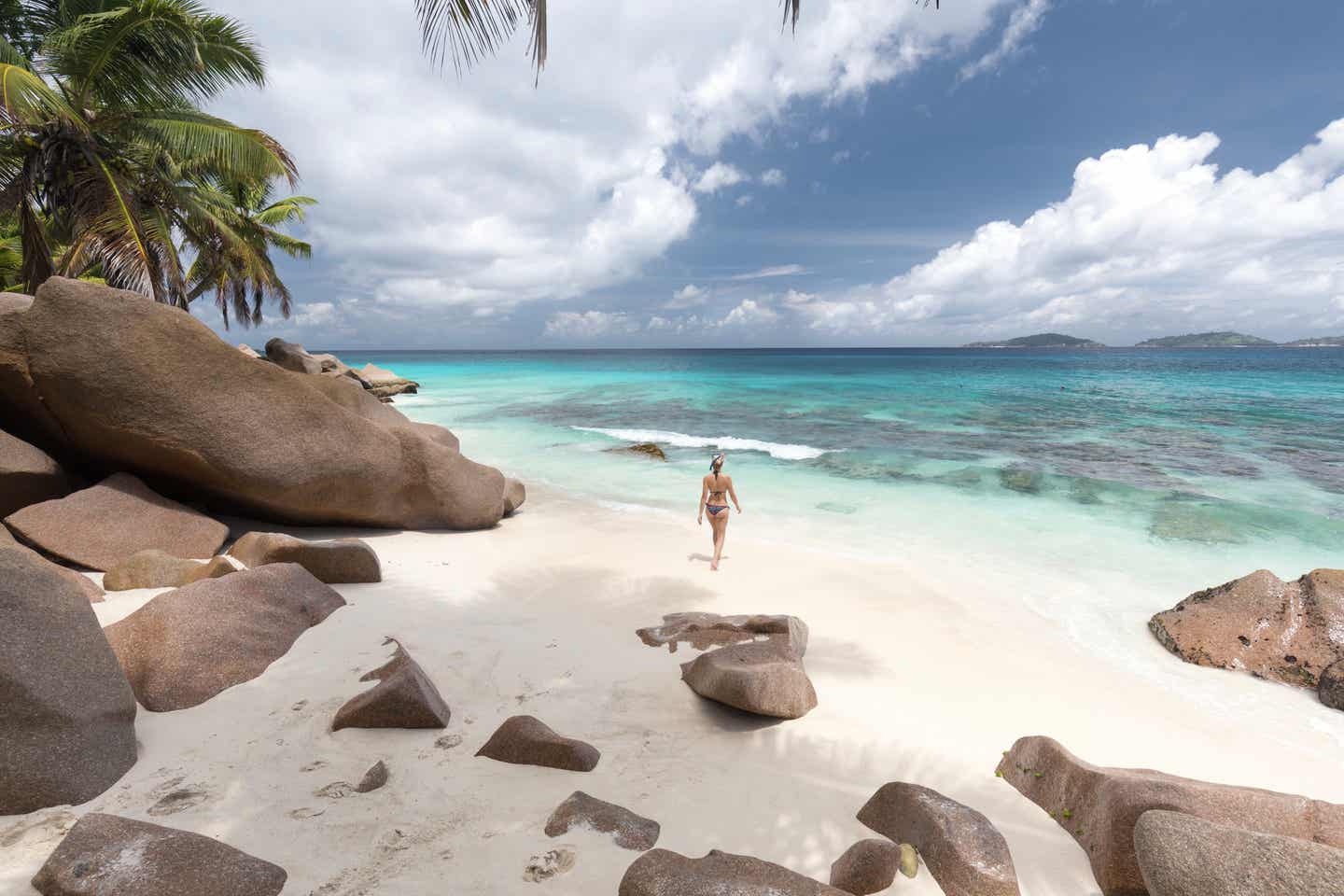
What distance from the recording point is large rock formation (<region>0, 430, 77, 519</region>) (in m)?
5.65

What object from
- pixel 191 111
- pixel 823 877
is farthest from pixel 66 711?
pixel 191 111

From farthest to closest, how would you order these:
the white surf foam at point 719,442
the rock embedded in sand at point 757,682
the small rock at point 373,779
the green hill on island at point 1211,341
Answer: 1. the green hill on island at point 1211,341
2. the white surf foam at point 719,442
3. the rock embedded in sand at point 757,682
4. the small rock at point 373,779

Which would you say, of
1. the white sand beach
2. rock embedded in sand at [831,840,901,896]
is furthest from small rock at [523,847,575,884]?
rock embedded in sand at [831,840,901,896]

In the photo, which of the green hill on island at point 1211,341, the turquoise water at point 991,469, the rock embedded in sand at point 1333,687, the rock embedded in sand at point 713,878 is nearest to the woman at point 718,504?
the turquoise water at point 991,469

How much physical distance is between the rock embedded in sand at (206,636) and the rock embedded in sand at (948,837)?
3839 millimetres

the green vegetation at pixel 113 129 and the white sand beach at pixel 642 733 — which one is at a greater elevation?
the green vegetation at pixel 113 129

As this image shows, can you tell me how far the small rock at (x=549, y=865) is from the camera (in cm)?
244

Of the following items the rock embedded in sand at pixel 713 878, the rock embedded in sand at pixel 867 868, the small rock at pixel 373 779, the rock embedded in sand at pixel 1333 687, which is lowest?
the rock embedded in sand at pixel 1333 687

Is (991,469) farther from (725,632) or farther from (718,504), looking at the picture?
(725,632)

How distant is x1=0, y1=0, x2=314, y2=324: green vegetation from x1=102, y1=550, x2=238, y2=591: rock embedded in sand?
31.6 feet

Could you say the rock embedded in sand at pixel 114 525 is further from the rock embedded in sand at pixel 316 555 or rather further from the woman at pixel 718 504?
the woman at pixel 718 504

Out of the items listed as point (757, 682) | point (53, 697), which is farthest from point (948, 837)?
point (53, 697)

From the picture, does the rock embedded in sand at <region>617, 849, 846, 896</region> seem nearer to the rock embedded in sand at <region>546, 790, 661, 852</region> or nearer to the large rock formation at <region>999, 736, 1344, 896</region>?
the rock embedded in sand at <region>546, 790, 661, 852</region>

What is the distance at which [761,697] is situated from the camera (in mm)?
3730
